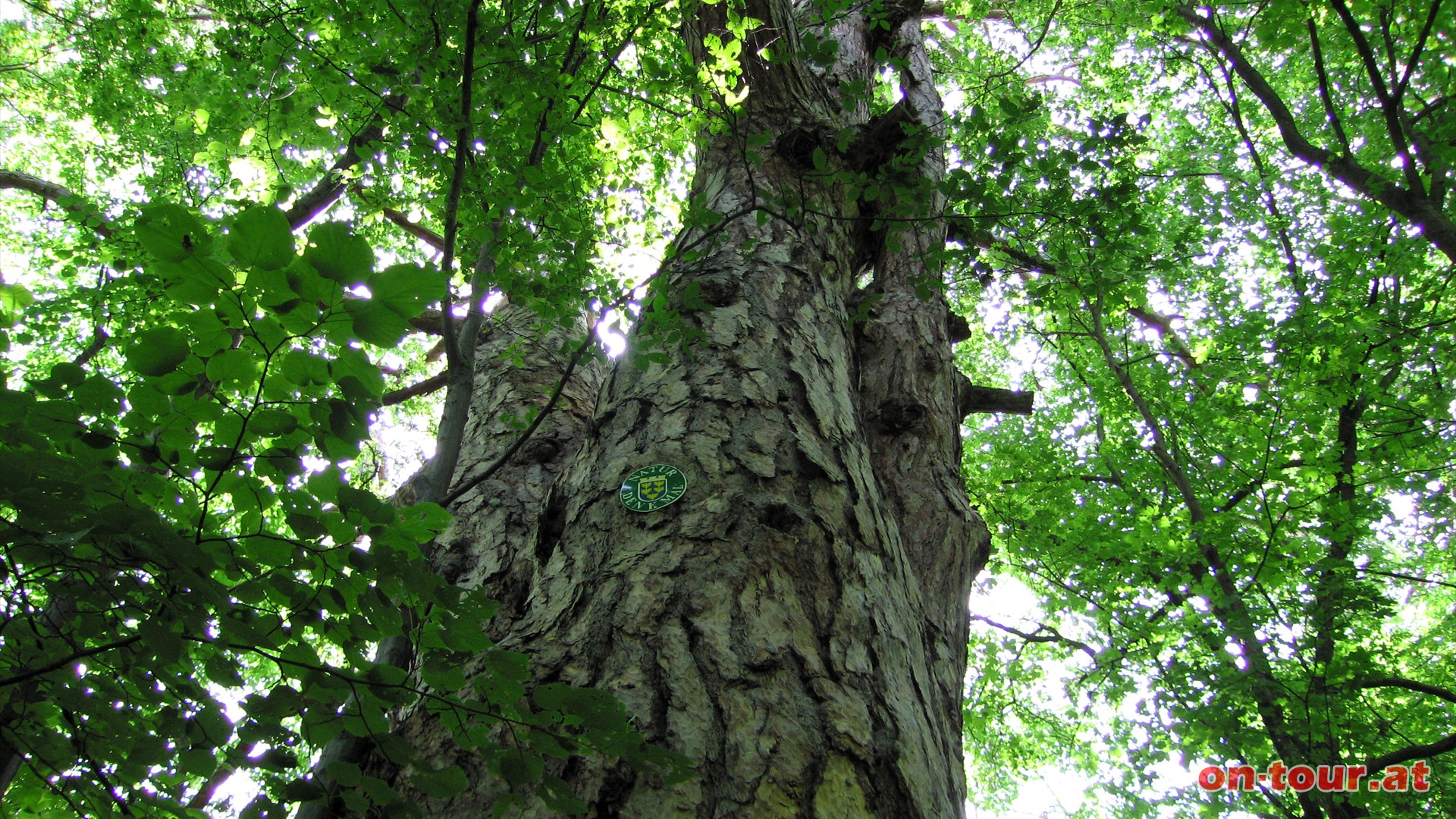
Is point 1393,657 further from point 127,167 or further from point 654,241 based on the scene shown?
point 127,167

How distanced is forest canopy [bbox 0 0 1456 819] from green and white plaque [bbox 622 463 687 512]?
1.20 feet

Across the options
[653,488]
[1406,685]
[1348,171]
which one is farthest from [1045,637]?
[653,488]

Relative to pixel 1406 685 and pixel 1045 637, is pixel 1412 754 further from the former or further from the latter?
pixel 1045 637

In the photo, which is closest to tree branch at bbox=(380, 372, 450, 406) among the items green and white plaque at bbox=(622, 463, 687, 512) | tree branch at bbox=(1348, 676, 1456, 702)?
green and white plaque at bbox=(622, 463, 687, 512)

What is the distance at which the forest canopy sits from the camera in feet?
3.41

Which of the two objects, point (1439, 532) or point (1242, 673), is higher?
point (1439, 532)

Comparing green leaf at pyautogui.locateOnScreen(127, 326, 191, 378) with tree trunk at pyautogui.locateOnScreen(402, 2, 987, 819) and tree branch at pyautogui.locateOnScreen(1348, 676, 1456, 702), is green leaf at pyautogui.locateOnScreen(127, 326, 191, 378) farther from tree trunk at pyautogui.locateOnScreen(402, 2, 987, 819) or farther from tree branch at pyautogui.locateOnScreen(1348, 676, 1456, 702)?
tree branch at pyautogui.locateOnScreen(1348, 676, 1456, 702)

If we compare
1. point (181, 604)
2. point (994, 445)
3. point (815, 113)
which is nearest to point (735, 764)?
point (181, 604)

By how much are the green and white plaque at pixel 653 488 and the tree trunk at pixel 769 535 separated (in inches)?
1.3

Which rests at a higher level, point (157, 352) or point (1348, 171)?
point (1348, 171)

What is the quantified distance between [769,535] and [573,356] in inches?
28.4

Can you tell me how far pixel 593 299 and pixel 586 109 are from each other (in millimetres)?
2202

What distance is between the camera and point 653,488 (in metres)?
1.75

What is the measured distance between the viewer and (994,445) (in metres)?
7.10
